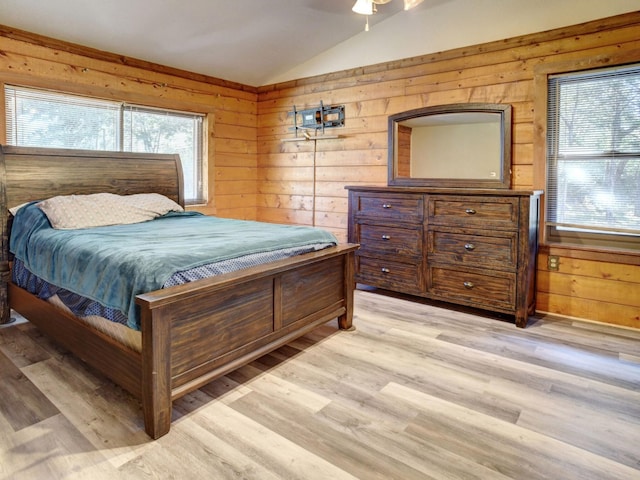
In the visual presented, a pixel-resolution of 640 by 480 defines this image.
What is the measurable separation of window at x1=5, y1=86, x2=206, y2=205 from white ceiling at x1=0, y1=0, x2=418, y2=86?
19.4 inches

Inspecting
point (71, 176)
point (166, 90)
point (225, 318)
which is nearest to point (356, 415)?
point (225, 318)

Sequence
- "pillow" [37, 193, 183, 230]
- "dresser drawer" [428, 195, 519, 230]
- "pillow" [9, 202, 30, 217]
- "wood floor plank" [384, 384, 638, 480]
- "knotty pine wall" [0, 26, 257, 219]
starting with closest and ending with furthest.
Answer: "wood floor plank" [384, 384, 638, 480] < "pillow" [37, 193, 183, 230] < "pillow" [9, 202, 30, 217] < "dresser drawer" [428, 195, 519, 230] < "knotty pine wall" [0, 26, 257, 219]

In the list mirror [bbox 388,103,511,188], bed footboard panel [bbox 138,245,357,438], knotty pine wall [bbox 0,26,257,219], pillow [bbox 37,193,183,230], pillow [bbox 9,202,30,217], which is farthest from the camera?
mirror [bbox 388,103,511,188]

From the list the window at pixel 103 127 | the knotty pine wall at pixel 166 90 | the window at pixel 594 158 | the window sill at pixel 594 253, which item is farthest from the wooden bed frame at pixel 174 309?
the window at pixel 594 158

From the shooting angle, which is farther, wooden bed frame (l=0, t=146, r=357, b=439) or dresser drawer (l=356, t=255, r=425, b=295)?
dresser drawer (l=356, t=255, r=425, b=295)

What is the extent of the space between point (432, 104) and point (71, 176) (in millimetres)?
3068

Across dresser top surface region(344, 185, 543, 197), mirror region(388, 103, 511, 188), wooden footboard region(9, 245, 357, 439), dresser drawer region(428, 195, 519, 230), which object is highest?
mirror region(388, 103, 511, 188)

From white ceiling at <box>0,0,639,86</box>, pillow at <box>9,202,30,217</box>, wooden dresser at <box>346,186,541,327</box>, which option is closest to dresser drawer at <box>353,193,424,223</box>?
wooden dresser at <box>346,186,541,327</box>

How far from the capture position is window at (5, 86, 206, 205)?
3482 millimetres

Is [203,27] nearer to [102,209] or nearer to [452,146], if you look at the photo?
[102,209]

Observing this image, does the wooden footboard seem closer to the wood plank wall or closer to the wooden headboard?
the wooden headboard

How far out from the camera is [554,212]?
338 cm

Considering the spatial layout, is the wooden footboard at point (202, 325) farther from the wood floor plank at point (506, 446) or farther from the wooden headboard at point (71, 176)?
the wood floor plank at point (506, 446)

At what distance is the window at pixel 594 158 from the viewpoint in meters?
3.03
